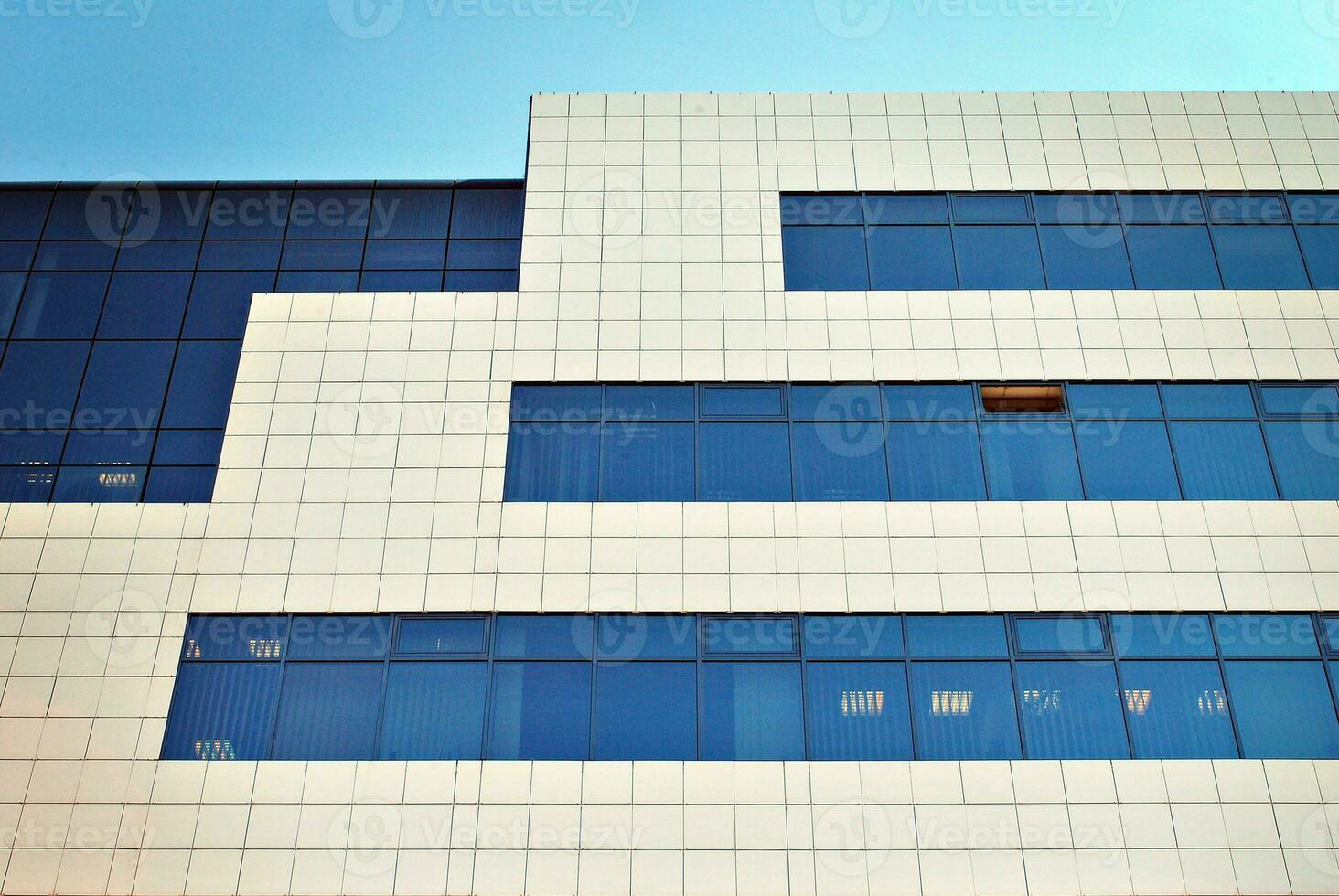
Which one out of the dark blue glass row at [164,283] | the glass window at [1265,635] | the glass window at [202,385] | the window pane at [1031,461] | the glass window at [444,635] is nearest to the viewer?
Answer: the glass window at [1265,635]

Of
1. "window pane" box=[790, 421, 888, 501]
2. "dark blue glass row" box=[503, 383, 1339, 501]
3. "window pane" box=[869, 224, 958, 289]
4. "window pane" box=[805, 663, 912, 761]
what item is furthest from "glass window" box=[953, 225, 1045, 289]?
"window pane" box=[805, 663, 912, 761]

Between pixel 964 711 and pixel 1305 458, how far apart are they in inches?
285

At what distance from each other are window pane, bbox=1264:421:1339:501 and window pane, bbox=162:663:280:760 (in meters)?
15.8

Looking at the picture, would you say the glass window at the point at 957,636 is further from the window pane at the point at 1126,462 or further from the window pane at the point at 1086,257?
the window pane at the point at 1086,257

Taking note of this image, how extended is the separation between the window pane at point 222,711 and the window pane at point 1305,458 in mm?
15824

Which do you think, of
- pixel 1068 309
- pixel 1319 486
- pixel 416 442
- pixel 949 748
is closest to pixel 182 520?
pixel 416 442

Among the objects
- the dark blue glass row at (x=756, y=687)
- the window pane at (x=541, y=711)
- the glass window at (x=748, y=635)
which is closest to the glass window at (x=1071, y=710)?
the dark blue glass row at (x=756, y=687)

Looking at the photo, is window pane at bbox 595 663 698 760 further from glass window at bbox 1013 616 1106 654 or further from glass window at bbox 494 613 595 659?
glass window at bbox 1013 616 1106 654

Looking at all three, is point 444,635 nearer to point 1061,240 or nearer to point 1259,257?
point 1061,240

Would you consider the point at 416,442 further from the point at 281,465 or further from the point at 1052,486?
the point at 1052,486

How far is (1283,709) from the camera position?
Answer: 1416 cm

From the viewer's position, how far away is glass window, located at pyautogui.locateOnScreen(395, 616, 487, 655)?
1463 centimetres

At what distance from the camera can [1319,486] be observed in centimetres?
1576

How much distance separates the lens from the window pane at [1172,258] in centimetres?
1723
